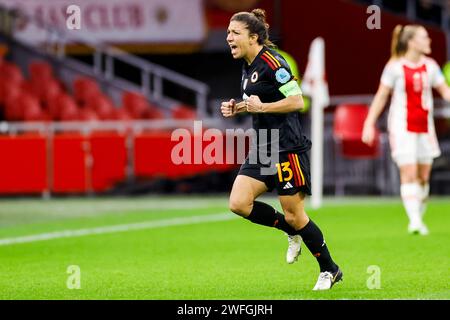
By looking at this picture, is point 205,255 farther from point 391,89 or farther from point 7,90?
point 7,90

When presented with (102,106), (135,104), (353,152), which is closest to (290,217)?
(353,152)

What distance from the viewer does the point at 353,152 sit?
88.7ft

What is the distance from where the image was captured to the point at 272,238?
16781 millimetres

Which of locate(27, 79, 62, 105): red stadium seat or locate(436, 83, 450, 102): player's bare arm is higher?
locate(27, 79, 62, 105): red stadium seat

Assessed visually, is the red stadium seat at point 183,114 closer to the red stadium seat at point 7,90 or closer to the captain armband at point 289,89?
the red stadium seat at point 7,90

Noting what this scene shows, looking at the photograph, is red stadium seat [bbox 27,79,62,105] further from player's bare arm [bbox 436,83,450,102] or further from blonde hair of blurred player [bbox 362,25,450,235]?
player's bare arm [bbox 436,83,450,102]

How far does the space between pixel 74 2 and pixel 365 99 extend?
26.3ft

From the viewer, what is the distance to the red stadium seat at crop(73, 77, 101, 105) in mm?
31328

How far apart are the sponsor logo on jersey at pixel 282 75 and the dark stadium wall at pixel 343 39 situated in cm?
2135

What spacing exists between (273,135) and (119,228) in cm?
834

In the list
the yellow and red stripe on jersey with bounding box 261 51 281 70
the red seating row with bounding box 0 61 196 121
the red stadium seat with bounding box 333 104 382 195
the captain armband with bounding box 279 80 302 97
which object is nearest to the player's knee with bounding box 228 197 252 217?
the captain armband with bounding box 279 80 302 97

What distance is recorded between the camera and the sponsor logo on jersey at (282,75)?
35.1 feet
